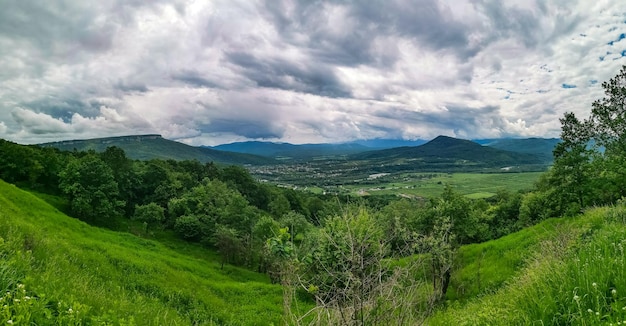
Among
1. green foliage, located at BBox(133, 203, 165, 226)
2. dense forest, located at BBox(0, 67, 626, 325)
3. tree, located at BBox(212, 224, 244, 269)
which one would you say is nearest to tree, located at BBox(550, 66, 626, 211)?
dense forest, located at BBox(0, 67, 626, 325)

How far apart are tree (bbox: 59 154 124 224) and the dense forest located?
196 mm

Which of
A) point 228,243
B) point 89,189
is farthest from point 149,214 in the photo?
point 228,243

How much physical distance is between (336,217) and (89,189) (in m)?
59.0

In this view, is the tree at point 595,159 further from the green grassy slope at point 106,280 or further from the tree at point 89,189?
the tree at point 89,189

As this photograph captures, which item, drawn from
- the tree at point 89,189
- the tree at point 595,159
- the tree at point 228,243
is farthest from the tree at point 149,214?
the tree at point 595,159

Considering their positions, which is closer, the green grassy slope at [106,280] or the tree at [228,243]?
the green grassy slope at [106,280]

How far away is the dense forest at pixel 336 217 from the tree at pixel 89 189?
0.64 feet

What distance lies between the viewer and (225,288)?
34781 millimetres

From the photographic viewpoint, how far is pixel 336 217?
1571 centimetres

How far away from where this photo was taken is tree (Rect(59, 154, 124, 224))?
57.3 metres

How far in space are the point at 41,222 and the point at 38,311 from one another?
33584 millimetres

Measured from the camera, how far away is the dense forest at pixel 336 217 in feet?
20.3

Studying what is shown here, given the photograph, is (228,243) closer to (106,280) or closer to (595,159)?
(106,280)

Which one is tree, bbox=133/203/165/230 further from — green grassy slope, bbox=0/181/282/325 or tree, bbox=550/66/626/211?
tree, bbox=550/66/626/211
